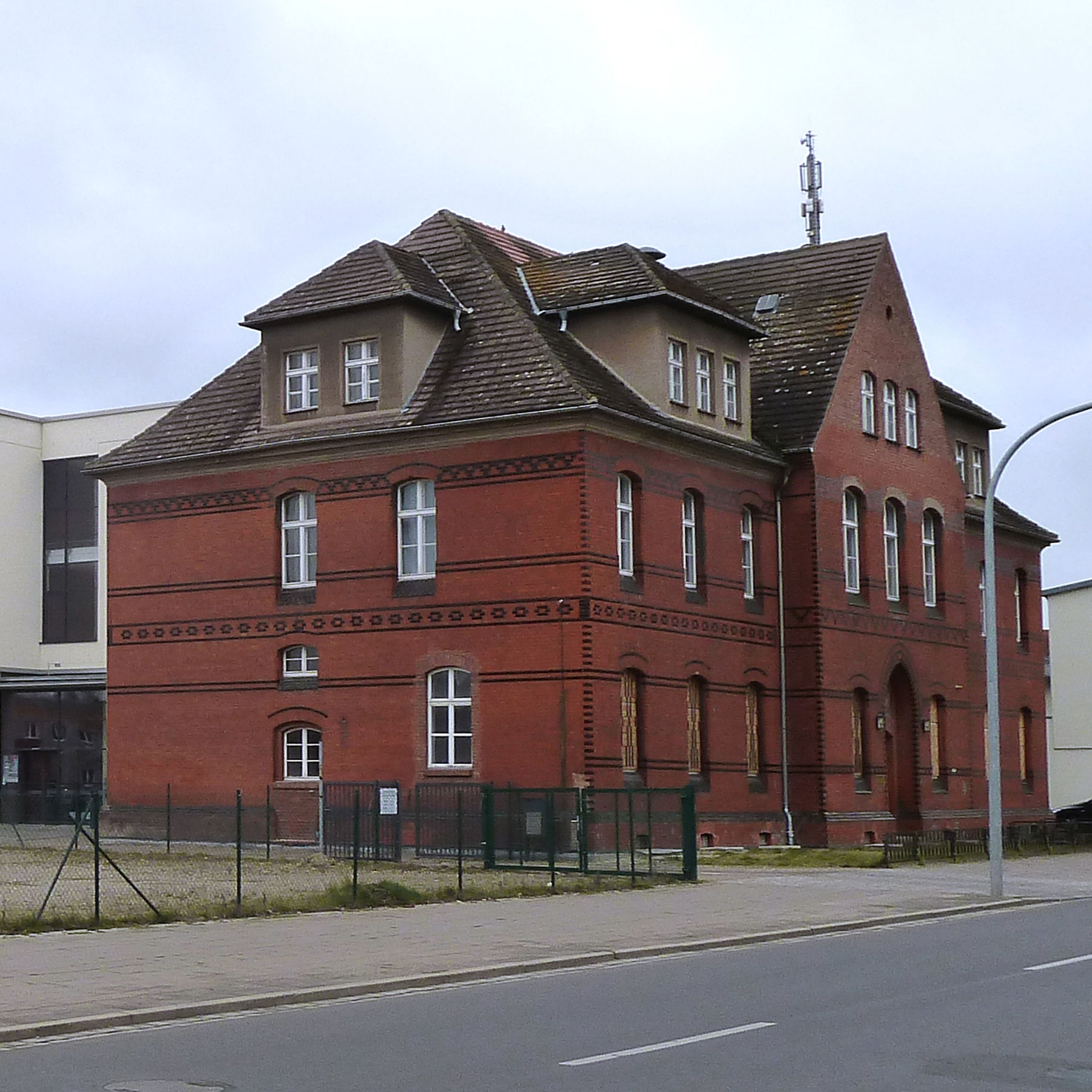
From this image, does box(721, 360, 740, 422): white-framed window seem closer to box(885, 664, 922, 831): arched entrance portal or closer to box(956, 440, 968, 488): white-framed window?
box(885, 664, 922, 831): arched entrance portal

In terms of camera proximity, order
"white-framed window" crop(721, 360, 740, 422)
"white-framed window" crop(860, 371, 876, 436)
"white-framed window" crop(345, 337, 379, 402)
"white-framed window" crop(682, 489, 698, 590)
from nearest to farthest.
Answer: "white-framed window" crop(345, 337, 379, 402)
"white-framed window" crop(682, 489, 698, 590)
"white-framed window" crop(721, 360, 740, 422)
"white-framed window" crop(860, 371, 876, 436)

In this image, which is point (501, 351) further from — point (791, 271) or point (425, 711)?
point (791, 271)

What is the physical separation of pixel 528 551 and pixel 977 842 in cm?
1068

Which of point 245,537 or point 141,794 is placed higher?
point 245,537

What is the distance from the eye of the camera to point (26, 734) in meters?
52.7

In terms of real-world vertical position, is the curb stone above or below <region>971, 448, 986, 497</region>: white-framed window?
below

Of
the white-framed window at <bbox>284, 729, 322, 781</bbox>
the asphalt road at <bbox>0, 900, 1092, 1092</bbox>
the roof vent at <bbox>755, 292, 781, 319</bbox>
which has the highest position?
the roof vent at <bbox>755, 292, 781, 319</bbox>

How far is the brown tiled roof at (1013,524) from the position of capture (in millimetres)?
51816

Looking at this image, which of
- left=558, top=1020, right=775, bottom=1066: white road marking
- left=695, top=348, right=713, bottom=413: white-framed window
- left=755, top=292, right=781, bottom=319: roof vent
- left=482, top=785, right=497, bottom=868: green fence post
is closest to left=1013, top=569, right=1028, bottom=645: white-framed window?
left=755, top=292, right=781, bottom=319: roof vent

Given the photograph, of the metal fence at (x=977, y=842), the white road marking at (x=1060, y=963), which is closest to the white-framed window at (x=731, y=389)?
the metal fence at (x=977, y=842)

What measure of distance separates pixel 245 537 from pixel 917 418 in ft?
56.3

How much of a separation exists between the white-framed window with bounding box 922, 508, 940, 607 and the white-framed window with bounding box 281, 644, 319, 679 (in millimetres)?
15706

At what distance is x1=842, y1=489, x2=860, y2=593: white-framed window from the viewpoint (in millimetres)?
42562

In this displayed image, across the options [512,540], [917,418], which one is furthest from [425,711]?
[917,418]
